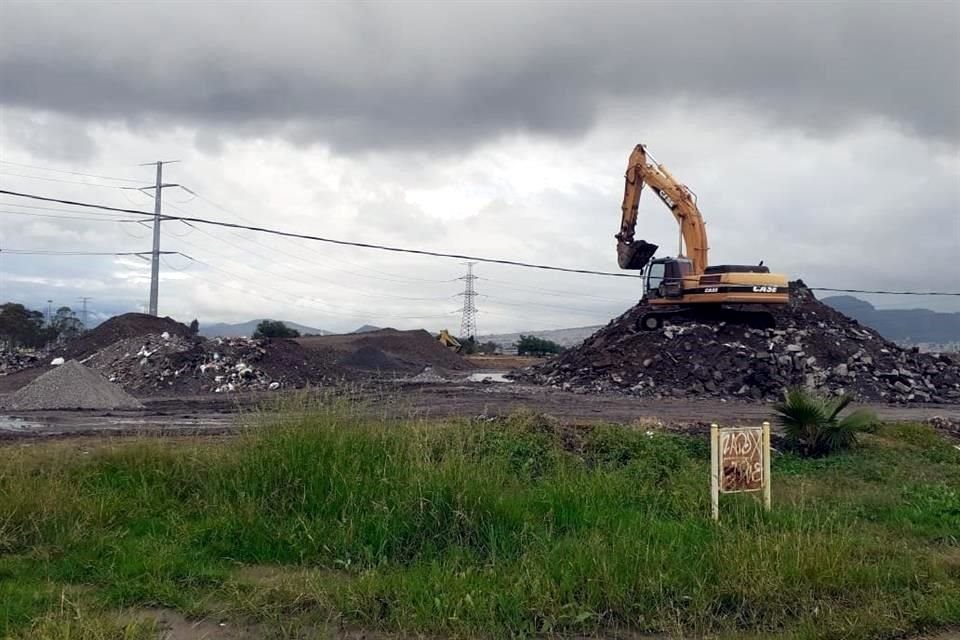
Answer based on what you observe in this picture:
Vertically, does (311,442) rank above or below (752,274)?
below

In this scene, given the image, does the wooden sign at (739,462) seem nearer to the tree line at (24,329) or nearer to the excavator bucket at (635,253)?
the excavator bucket at (635,253)

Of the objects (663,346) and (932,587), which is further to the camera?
(663,346)

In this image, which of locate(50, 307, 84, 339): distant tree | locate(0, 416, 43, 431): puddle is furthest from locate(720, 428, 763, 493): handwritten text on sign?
locate(50, 307, 84, 339): distant tree

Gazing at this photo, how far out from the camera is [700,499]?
30.4 feet

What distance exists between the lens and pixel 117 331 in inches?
1631

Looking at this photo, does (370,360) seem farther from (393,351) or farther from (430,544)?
(430,544)

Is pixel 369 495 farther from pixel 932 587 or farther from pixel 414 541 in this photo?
pixel 932 587

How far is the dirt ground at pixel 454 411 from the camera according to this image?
54.0 feet

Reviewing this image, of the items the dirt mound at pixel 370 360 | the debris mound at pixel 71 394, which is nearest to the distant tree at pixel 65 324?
the dirt mound at pixel 370 360

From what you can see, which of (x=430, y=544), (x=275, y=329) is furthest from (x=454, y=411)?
(x=275, y=329)

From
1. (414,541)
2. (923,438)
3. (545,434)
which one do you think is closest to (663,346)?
(923,438)

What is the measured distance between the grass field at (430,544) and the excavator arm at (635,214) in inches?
884

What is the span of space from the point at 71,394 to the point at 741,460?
1867cm

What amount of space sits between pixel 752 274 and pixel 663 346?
3848 millimetres
